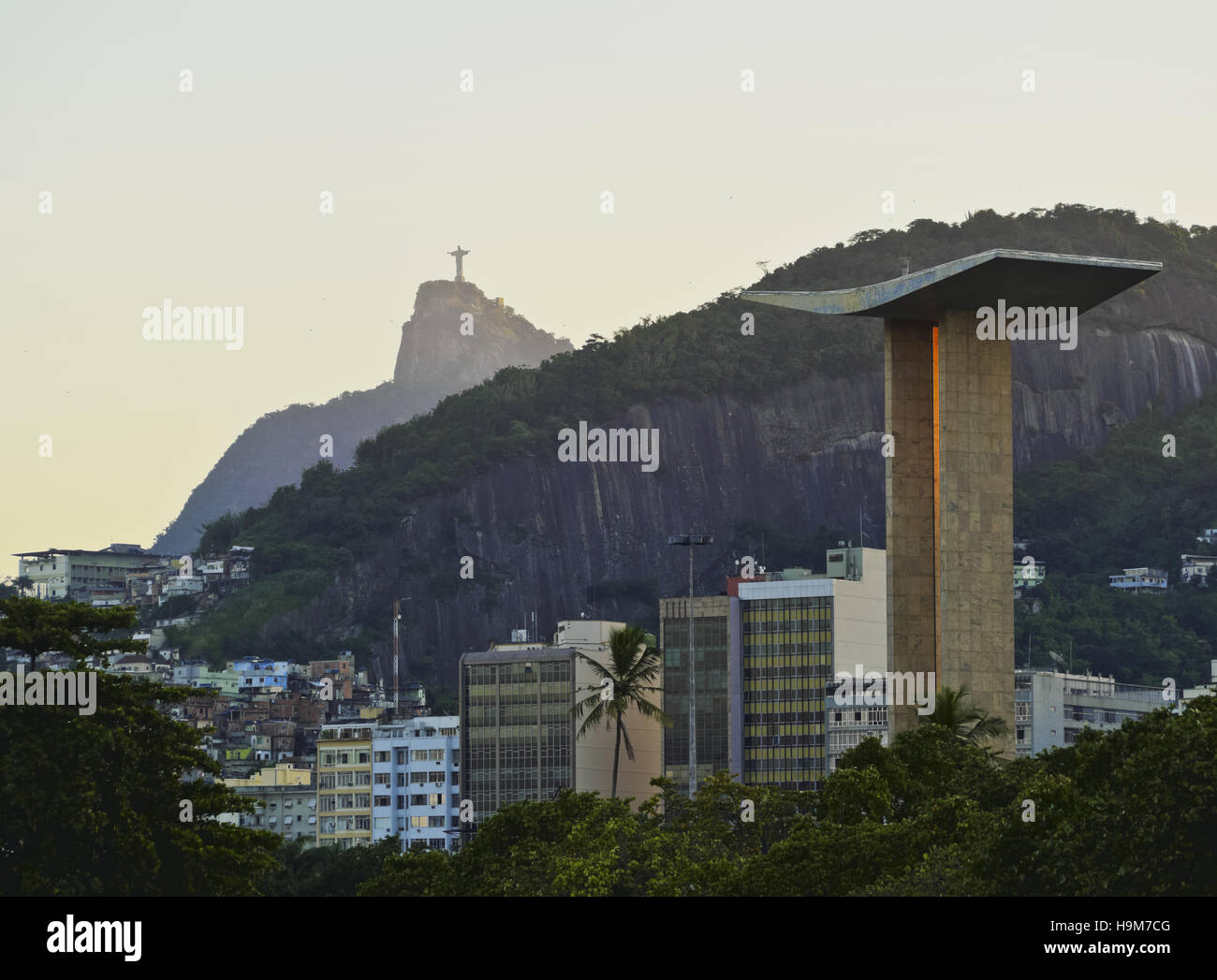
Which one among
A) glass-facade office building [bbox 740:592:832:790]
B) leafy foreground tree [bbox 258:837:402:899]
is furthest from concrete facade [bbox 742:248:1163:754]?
glass-facade office building [bbox 740:592:832:790]

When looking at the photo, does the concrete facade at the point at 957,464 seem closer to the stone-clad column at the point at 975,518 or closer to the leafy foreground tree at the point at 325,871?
the stone-clad column at the point at 975,518

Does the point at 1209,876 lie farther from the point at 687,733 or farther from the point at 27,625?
the point at 687,733

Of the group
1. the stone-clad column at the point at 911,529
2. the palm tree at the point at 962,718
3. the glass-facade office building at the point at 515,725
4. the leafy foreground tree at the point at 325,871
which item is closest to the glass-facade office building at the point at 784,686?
the glass-facade office building at the point at 515,725

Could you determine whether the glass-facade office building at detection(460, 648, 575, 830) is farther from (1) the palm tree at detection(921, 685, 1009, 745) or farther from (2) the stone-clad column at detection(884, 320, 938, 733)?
(1) the palm tree at detection(921, 685, 1009, 745)

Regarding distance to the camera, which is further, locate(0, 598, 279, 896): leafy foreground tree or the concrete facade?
the concrete facade
